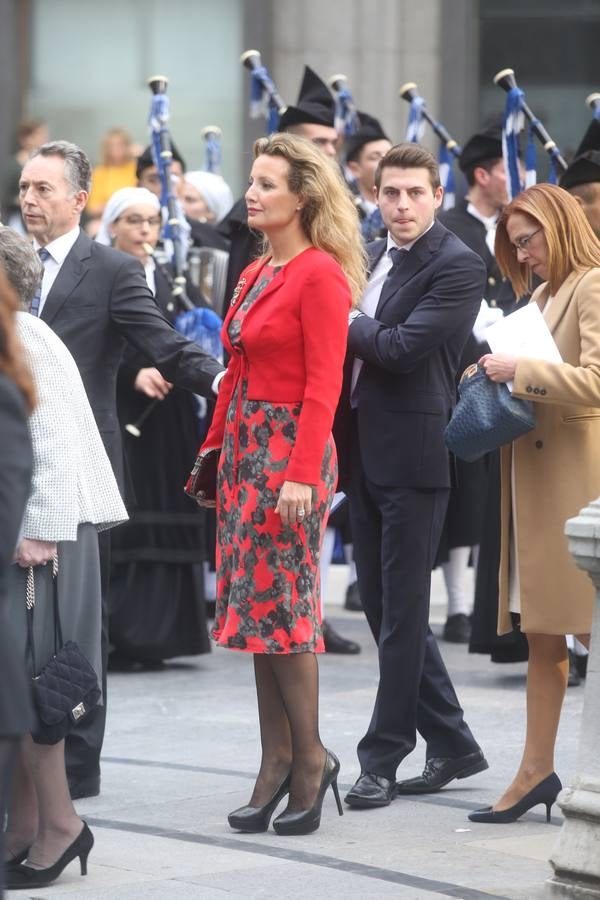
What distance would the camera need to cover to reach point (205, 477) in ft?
18.7

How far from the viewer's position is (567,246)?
219 inches

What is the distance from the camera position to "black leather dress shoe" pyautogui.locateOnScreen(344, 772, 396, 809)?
19.1 feet

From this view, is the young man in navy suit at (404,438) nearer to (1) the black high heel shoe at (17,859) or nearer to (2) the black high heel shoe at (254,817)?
(2) the black high heel shoe at (254,817)

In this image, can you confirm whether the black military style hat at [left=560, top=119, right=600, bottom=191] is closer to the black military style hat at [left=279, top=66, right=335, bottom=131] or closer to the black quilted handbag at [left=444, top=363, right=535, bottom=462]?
the black military style hat at [left=279, top=66, right=335, bottom=131]

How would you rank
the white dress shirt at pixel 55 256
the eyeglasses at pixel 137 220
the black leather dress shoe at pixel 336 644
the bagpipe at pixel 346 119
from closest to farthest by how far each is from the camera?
the white dress shirt at pixel 55 256
the eyeglasses at pixel 137 220
the black leather dress shoe at pixel 336 644
the bagpipe at pixel 346 119

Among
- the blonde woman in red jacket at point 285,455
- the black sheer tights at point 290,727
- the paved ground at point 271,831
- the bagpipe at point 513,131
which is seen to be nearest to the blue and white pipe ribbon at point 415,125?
the bagpipe at point 513,131

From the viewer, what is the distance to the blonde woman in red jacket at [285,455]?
5.36 meters

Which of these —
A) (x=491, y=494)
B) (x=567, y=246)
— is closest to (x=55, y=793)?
(x=567, y=246)

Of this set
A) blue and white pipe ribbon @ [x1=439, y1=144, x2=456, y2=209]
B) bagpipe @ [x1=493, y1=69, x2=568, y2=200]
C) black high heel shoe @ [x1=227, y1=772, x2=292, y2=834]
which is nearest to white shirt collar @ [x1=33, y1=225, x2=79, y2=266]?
black high heel shoe @ [x1=227, y1=772, x2=292, y2=834]

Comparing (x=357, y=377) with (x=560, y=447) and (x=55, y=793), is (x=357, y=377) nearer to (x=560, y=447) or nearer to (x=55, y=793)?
(x=560, y=447)

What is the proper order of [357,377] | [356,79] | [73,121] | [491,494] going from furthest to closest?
[73,121] → [356,79] → [491,494] → [357,377]

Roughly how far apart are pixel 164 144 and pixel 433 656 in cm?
452

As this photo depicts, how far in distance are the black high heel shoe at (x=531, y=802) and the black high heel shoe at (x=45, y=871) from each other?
1.25 m

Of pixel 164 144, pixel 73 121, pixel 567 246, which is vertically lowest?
pixel 567 246
